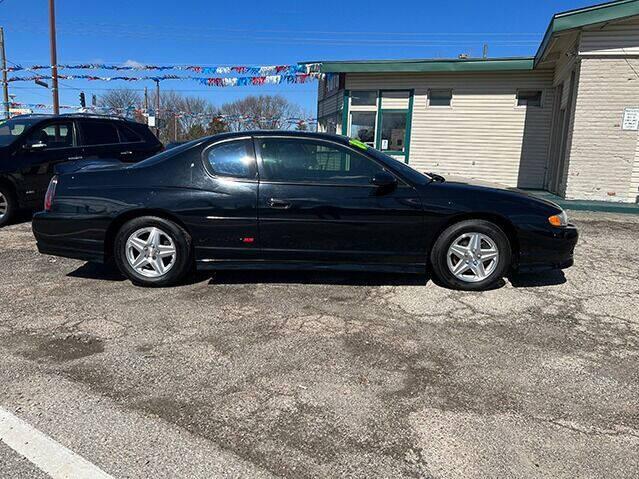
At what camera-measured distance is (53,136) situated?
823cm

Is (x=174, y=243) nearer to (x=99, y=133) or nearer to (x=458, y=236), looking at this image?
(x=458, y=236)

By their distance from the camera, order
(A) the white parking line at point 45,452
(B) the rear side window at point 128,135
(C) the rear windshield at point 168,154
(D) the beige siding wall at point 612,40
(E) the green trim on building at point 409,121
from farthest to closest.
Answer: (E) the green trim on building at point 409,121
(D) the beige siding wall at point 612,40
(B) the rear side window at point 128,135
(C) the rear windshield at point 168,154
(A) the white parking line at point 45,452

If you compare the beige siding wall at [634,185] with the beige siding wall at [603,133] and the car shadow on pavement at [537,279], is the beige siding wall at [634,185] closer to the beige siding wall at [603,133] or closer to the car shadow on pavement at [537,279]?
the beige siding wall at [603,133]

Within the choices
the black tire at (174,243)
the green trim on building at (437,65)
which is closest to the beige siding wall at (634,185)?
the green trim on building at (437,65)

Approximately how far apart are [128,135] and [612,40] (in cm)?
959

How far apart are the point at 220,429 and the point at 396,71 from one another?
13060 millimetres

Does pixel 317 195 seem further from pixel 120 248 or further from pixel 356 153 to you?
pixel 120 248

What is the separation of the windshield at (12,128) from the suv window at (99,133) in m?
0.81

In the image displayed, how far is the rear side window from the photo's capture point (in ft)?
30.1

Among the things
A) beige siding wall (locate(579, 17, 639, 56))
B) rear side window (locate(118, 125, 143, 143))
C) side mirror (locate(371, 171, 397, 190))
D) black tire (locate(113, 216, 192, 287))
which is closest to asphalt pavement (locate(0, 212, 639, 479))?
black tire (locate(113, 216, 192, 287))

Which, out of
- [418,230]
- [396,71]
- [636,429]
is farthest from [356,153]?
[396,71]

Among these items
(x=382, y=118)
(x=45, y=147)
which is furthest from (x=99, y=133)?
(x=382, y=118)

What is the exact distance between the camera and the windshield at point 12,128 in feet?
25.6

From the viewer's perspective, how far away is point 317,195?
4551 mm
